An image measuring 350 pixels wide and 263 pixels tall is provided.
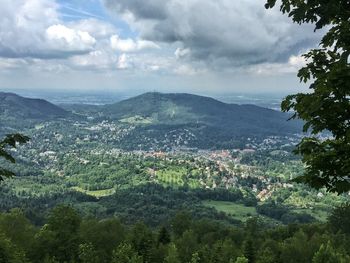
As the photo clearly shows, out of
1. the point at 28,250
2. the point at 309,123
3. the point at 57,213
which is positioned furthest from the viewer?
the point at 57,213

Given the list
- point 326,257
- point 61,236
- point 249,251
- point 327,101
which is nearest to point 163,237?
point 249,251

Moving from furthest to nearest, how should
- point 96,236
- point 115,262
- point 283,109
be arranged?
1. point 96,236
2. point 115,262
3. point 283,109

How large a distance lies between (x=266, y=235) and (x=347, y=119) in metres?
95.2

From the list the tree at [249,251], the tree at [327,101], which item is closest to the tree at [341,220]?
the tree at [249,251]

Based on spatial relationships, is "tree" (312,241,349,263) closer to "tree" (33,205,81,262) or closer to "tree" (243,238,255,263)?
"tree" (243,238,255,263)

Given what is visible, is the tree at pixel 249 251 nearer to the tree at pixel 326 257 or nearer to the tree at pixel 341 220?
the tree at pixel 326 257

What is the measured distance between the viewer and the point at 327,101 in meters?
12.3

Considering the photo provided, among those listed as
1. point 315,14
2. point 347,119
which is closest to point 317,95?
point 347,119

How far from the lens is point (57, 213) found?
63906 millimetres

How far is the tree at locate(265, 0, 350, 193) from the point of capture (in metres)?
12.2

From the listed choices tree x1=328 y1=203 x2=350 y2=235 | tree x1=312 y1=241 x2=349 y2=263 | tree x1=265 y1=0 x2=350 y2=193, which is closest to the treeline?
tree x1=312 y1=241 x2=349 y2=263

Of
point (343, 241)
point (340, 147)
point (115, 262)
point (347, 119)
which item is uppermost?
point (347, 119)

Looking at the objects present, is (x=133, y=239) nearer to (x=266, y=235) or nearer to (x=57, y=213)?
(x=57, y=213)

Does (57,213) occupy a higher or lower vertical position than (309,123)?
lower
